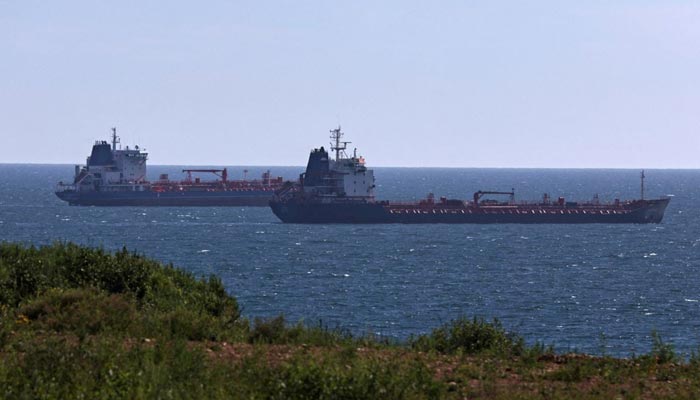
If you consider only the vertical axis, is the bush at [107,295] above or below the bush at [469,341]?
above

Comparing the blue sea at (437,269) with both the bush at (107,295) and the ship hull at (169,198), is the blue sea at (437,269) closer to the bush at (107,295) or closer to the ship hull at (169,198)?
the bush at (107,295)

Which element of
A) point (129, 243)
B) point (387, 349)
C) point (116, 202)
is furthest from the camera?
point (116, 202)

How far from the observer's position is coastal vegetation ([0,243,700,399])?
45.1ft

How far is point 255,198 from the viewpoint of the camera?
151625mm

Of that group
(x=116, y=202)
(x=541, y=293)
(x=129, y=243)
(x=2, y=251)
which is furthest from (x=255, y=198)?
(x=2, y=251)

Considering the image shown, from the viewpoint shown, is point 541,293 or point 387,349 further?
point 541,293

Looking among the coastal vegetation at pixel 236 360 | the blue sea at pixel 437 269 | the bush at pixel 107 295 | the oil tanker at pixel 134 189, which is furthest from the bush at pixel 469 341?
the oil tanker at pixel 134 189

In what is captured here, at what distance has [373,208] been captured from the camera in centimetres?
11438

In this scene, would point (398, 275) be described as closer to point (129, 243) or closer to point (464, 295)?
point (464, 295)

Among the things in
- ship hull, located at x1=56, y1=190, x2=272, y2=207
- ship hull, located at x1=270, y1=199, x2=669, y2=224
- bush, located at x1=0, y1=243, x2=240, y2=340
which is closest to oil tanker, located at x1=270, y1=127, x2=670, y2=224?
ship hull, located at x1=270, y1=199, x2=669, y2=224

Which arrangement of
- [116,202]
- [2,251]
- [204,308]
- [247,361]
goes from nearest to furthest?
[247,361] → [204,308] → [2,251] → [116,202]

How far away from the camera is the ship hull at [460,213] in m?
114

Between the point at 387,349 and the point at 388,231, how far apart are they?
88.3m

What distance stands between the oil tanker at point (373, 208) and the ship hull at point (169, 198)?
31.1 m
